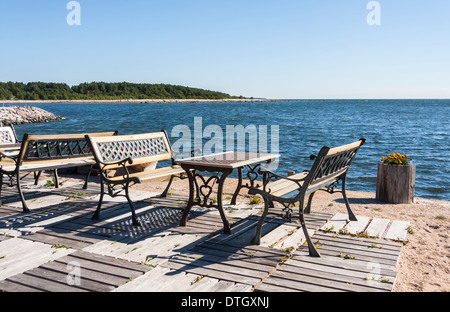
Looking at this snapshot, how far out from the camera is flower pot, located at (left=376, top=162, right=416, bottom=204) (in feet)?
25.0

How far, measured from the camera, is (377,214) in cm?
652

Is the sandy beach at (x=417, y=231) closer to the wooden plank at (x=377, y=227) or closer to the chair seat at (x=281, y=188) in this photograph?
the wooden plank at (x=377, y=227)

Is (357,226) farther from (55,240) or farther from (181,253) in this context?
(55,240)

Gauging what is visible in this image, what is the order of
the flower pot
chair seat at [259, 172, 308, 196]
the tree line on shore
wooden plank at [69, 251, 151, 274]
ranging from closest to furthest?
wooden plank at [69, 251, 151, 274], chair seat at [259, 172, 308, 196], the flower pot, the tree line on shore

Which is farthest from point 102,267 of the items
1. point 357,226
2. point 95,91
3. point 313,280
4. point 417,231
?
point 95,91

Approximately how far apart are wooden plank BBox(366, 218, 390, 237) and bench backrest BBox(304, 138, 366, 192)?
0.77m

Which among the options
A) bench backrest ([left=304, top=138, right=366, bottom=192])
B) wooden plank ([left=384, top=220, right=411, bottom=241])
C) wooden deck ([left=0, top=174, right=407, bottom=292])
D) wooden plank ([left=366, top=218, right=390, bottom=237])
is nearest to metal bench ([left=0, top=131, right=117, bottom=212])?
wooden deck ([left=0, top=174, right=407, bottom=292])

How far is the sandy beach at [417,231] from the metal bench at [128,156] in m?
1.53

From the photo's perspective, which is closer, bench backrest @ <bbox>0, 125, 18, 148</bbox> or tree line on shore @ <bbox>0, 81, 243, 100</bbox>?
bench backrest @ <bbox>0, 125, 18, 148</bbox>

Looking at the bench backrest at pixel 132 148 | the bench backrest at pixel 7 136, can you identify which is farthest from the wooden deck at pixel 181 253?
the bench backrest at pixel 7 136

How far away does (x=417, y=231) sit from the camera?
5.35m

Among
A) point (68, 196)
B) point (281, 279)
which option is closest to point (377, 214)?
point (281, 279)

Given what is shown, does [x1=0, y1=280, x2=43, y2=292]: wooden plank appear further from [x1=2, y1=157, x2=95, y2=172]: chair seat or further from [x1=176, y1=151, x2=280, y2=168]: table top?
[x1=2, y1=157, x2=95, y2=172]: chair seat
